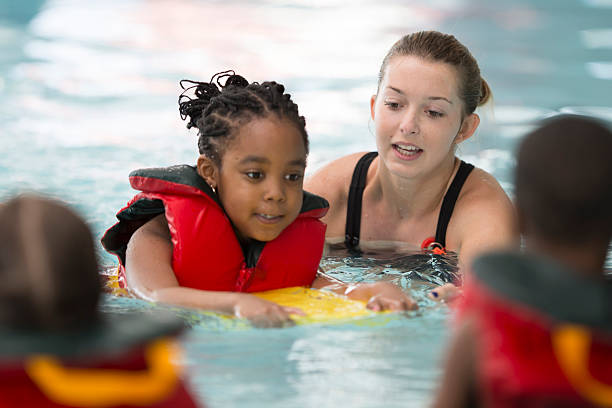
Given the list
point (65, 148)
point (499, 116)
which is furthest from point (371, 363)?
point (499, 116)

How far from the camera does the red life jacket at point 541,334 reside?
4.55 ft

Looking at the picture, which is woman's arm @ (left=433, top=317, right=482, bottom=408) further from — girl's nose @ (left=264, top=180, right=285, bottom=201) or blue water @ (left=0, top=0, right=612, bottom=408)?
blue water @ (left=0, top=0, right=612, bottom=408)

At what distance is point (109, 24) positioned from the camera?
10.5 m

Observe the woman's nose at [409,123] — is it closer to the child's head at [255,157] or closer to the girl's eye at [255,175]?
the child's head at [255,157]

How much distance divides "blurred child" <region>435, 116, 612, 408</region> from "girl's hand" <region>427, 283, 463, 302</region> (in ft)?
6.36

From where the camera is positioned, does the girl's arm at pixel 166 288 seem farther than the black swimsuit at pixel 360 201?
No

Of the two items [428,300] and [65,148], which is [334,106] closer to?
[65,148]

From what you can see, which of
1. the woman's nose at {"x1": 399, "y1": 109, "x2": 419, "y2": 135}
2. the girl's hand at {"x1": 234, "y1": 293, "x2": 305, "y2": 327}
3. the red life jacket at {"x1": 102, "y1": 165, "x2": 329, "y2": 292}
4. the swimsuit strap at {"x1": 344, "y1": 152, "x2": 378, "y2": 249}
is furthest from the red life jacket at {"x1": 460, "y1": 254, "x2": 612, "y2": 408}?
the swimsuit strap at {"x1": 344, "y1": 152, "x2": 378, "y2": 249}

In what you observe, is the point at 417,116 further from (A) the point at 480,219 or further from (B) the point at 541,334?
(B) the point at 541,334

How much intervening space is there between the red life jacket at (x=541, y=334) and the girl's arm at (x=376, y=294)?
1.76 meters

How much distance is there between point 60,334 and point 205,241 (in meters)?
1.97

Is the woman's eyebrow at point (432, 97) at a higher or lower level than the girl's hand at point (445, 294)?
higher

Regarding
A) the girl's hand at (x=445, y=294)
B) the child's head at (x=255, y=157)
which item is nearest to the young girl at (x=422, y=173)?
the girl's hand at (x=445, y=294)

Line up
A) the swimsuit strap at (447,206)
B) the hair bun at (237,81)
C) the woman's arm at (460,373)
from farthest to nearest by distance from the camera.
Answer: the swimsuit strap at (447,206)
the hair bun at (237,81)
the woman's arm at (460,373)
